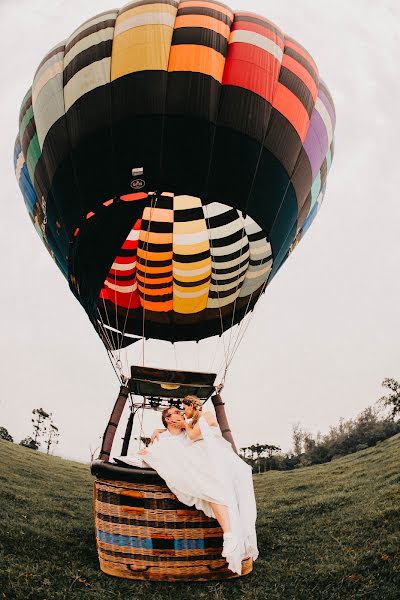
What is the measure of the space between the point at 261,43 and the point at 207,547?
17.9ft

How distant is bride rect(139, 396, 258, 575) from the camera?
339 centimetres

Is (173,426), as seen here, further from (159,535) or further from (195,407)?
(159,535)

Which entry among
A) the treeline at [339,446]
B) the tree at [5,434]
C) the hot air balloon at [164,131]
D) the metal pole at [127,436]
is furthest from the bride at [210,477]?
the tree at [5,434]

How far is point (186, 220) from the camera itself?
25.6 feet

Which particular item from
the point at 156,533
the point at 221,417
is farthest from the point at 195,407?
the point at 221,417

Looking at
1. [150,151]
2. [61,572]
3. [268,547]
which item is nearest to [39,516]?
[61,572]

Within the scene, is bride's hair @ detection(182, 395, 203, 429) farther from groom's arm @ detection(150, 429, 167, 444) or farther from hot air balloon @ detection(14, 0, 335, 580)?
hot air balloon @ detection(14, 0, 335, 580)

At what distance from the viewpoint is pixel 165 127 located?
5.02m

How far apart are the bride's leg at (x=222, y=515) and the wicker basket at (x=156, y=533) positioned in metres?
0.26

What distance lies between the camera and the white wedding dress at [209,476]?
3430mm

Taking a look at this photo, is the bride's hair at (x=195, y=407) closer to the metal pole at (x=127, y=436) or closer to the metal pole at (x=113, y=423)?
the metal pole at (x=113, y=423)

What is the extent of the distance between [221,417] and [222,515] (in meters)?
2.05

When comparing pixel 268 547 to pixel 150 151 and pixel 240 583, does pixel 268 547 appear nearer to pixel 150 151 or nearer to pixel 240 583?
pixel 240 583

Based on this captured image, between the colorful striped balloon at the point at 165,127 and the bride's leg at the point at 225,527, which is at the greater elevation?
the colorful striped balloon at the point at 165,127
